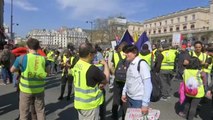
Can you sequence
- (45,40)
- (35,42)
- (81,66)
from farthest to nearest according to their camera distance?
1. (45,40)
2. (35,42)
3. (81,66)

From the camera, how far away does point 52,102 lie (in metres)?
9.67

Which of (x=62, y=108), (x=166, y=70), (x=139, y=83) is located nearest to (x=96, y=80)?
(x=139, y=83)

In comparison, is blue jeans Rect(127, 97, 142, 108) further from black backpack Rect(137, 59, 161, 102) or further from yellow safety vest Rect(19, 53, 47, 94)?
yellow safety vest Rect(19, 53, 47, 94)

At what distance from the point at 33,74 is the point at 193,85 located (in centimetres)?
360

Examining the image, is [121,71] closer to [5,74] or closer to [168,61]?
[168,61]

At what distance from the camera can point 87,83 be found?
4445mm

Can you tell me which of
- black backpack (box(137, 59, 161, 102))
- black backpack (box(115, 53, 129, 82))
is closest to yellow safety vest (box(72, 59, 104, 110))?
black backpack (box(137, 59, 161, 102))

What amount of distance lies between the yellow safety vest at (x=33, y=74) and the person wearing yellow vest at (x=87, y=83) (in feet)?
4.73

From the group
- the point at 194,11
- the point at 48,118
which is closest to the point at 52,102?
the point at 48,118

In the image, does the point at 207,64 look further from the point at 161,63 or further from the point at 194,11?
the point at 194,11

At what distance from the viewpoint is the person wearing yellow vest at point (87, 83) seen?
4.44m

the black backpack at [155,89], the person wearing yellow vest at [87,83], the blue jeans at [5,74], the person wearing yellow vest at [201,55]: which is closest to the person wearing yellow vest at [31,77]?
the person wearing yellow vest at [87,83]

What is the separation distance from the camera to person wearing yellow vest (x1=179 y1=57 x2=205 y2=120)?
23.3ft

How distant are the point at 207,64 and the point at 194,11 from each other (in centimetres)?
10815
